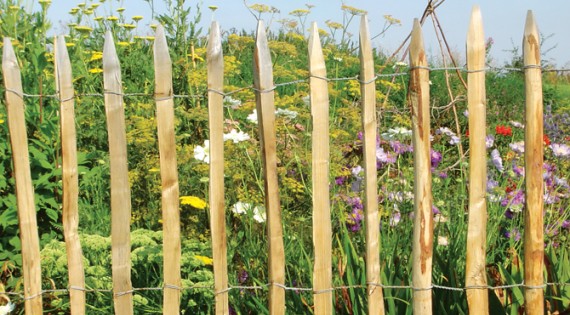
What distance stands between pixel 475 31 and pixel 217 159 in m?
1.04

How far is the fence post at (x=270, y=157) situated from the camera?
2.89 meters

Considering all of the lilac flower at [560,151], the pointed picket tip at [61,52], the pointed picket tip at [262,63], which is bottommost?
the lilac flower at [560,151]

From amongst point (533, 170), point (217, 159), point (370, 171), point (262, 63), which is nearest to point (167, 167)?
point (217, 159)

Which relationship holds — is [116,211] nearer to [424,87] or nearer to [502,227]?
[424,87]

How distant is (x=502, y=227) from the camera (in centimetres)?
407

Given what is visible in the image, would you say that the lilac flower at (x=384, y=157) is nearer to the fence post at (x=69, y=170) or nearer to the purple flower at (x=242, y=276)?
the purple flower at (x=242, y=276)

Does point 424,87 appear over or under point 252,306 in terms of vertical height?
over

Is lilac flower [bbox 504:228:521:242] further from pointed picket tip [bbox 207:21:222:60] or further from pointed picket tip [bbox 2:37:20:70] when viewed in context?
pointed picket tip [bbox 2:37:20:70]

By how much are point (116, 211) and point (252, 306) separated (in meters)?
0.69

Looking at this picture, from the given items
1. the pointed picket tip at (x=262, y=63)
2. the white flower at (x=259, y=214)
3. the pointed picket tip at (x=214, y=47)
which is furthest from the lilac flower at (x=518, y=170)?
the pointed picket tip at (x=214, y=47)

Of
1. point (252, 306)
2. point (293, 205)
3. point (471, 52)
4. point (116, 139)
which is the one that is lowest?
point (252, 306)

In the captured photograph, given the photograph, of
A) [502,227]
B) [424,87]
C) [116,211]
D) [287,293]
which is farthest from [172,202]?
[502,227]

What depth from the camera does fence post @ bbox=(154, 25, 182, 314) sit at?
2929 mm

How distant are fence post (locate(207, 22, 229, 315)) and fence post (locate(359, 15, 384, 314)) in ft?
1.69
